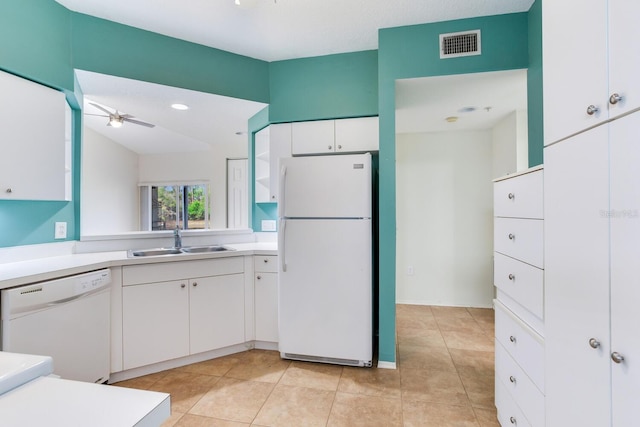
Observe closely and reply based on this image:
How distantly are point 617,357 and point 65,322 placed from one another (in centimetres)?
245

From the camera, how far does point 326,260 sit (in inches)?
89.4

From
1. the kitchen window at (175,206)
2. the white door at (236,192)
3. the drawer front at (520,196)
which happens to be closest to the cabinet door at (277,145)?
the drawer front at (520,196)

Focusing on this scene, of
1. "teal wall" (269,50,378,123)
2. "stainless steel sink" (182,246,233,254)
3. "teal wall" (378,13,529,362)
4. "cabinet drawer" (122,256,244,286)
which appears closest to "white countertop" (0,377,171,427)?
"cabinet drawer" (122,256,244,286)

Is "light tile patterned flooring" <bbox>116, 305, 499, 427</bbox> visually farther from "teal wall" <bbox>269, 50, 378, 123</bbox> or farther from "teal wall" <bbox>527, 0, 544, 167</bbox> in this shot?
"teal wall" <bbox>269, 50, 378, 123</bbox>

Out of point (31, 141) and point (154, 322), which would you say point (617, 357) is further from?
point (31, 141)

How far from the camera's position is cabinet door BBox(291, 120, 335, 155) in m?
2.70

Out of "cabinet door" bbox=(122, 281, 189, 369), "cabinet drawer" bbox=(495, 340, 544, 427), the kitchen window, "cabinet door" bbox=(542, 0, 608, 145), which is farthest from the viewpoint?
the kitchen window

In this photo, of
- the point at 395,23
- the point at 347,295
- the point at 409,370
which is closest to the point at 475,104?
the point at 395,23

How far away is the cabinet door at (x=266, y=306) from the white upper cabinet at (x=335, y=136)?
46.6 inches

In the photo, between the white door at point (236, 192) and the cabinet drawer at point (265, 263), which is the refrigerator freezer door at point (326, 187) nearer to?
the cabinet drawer at point (265, 263)

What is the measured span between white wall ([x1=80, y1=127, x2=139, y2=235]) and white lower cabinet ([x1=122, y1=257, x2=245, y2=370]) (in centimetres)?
338

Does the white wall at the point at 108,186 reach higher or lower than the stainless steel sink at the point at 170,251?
higher

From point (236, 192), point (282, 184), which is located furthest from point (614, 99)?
point (236, 192)

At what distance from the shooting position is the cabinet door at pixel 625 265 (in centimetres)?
72
